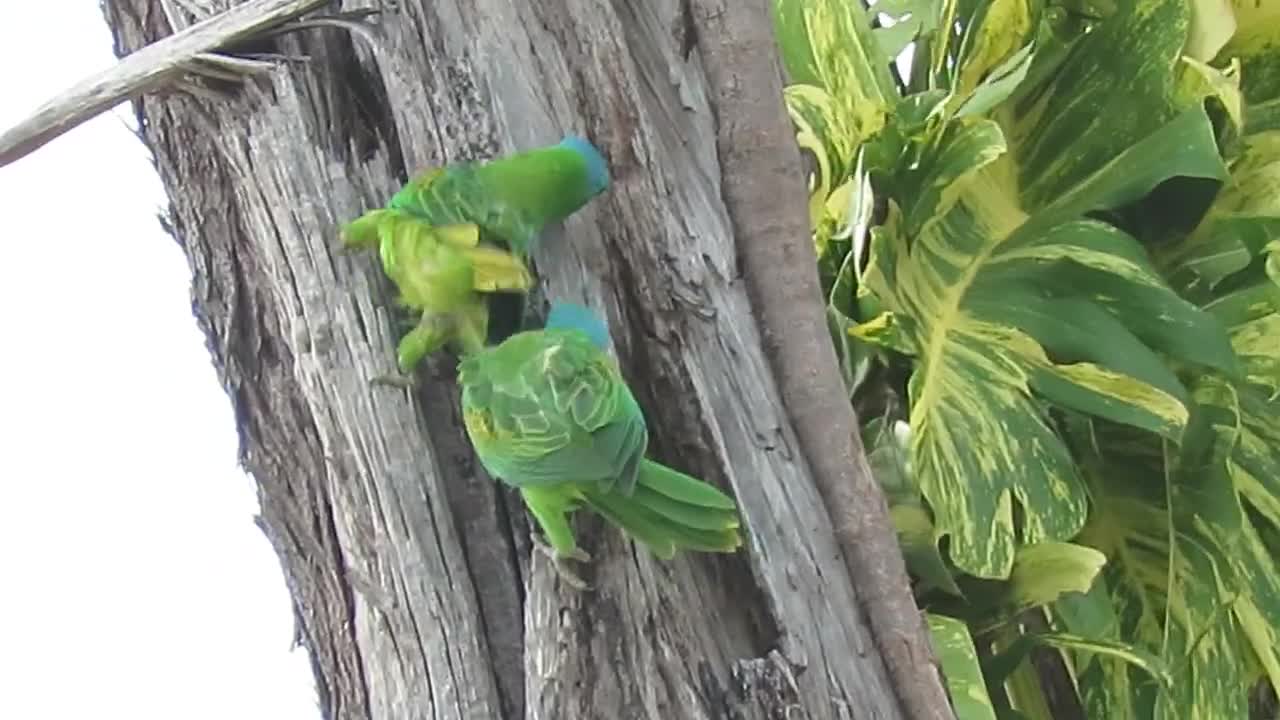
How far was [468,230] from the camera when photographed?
1.75 ft

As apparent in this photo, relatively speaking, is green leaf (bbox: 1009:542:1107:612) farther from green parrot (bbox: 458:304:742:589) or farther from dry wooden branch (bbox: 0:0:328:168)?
dry wooden branch (bbox: 0:0:328:168)

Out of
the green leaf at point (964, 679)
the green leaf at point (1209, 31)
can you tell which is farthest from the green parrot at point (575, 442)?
the green leaf at point (1209, 31)

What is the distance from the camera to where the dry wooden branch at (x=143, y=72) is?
58cm

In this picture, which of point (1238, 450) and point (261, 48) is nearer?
point (261, 48)

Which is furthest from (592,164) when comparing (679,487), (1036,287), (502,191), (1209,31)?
(1209,31)

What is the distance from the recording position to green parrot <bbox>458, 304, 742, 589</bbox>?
1.57 ft

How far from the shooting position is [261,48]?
2.00ft

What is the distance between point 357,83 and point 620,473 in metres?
0.25

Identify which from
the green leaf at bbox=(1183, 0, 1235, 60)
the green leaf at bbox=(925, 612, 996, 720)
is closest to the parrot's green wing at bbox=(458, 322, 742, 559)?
the green leaf at bbox=(925, 612, 996, 720)

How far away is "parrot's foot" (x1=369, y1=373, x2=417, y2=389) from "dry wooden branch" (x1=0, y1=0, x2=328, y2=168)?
167 mm

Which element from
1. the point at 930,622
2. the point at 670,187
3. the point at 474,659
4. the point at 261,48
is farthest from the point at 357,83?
the point at 930,622

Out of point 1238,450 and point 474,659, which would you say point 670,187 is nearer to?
point 474,659

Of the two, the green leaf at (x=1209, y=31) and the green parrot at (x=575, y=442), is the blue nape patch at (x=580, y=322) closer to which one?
the green parrot at (x=575, y=442)

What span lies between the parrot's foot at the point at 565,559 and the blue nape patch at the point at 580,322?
86 millimetres
